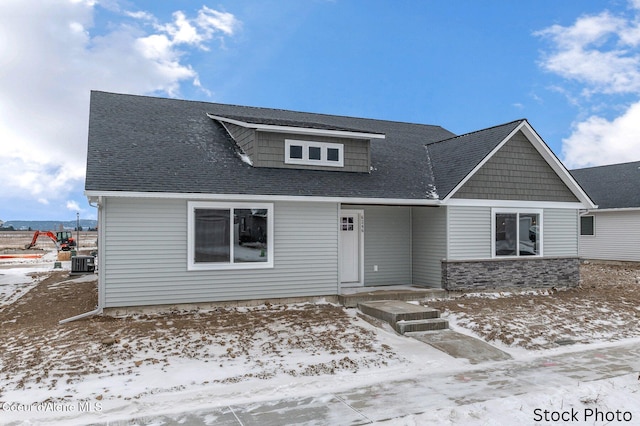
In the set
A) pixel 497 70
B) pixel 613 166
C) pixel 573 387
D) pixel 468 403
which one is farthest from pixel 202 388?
pixel 613 166

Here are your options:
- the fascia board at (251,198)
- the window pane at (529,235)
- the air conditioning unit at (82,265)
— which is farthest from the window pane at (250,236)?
the air conditioning unit at (82,265)

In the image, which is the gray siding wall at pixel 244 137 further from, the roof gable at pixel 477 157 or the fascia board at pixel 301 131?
the roof gable at pixel 477 157

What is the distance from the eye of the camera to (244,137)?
12.1 metres

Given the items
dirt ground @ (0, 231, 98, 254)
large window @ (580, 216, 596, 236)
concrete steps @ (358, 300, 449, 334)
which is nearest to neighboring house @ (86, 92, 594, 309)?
concrete steps @ (358, 300, 449, 334)

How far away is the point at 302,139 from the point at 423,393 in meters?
7.67

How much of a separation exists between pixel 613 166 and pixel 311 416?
88.1ft

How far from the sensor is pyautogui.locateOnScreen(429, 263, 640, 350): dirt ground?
873 centimetres

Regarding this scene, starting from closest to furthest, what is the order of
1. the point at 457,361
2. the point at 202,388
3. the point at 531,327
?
the point at 202,388, the point at 457,361, the point at 531,327

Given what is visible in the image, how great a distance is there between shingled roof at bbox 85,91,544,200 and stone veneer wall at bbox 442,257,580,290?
208 centimetres

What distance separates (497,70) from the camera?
16500 millimetres

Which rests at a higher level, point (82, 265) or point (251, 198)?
point (251, 198)

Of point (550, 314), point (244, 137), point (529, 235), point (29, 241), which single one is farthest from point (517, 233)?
point (29, 241)

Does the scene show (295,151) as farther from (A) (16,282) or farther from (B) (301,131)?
(A) (16,282)

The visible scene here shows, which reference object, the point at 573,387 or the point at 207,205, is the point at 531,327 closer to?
the point at 573,387
